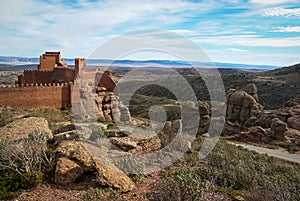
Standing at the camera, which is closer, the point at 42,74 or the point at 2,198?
the point at 2,198

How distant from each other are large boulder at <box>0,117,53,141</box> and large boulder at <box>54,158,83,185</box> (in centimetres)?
222

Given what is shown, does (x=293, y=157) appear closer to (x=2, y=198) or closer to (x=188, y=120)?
(x=188, y=120)

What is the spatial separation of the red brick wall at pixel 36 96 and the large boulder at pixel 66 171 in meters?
16.8

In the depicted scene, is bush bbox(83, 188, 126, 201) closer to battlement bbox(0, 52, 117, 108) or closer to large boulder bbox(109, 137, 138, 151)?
large boulder bbox(109, 137, 138, 151)

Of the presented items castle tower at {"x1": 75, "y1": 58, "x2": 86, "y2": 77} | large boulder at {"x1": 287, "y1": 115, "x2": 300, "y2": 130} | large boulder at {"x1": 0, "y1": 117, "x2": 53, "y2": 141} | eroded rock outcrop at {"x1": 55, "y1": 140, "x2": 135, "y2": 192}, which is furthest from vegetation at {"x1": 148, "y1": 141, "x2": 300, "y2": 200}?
castle tower at {"x1": 75, "y1": 58, "x2": 86, "y2": 77}

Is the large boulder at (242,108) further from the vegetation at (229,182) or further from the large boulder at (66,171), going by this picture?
the large boulder at (66,171)

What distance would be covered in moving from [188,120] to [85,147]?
19419 mm

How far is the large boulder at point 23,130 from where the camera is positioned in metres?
10.8

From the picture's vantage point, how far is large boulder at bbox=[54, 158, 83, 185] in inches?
335

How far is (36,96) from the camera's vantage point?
24000 mm

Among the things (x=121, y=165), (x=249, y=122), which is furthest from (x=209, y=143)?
(x=249, y=122)

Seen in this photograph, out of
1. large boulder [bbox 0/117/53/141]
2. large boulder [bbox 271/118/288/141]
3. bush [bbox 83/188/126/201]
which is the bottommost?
large boulder [bbox 271/118/288/141]

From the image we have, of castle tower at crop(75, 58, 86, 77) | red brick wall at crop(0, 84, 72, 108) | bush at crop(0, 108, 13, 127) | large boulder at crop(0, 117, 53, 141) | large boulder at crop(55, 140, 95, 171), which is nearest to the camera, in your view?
large boulder at crop(55, 140, 95, 171)

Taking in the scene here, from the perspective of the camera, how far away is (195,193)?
6863mm
